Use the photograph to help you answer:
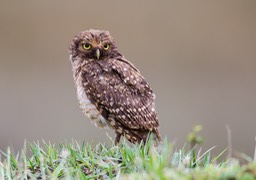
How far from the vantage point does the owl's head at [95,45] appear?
3730 mm

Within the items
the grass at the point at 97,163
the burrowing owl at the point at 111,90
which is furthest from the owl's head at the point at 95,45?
the grass at the point at 97,163

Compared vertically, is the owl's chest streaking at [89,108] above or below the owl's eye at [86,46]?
below

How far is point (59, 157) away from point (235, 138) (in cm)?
360

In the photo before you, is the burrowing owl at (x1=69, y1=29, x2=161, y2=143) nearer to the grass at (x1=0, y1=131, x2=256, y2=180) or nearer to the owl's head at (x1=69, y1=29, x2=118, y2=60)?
the owl's head at (x1=69, y1=29, x2=118, y2=60)

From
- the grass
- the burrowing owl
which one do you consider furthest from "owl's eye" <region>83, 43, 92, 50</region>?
the grass

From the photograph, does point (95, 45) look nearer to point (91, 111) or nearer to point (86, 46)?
point (86, 46)

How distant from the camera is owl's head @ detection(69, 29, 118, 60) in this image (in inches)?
147

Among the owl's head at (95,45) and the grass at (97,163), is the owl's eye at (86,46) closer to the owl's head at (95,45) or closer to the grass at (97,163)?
the owl's head at (95,45)

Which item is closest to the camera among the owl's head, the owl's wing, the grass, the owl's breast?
the grass

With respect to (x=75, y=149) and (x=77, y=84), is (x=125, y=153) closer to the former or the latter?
(x=75, y=149)

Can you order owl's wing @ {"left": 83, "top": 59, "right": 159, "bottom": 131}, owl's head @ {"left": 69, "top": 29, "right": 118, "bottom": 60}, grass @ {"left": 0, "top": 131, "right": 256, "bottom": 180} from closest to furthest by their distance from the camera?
grass @ {"left": 0, "top": 131, "right": 256, "bottom": 180} → owl's wing @ {"left": 83, "top": 59, "right": 159, "bottom": 131} → owl's head @ {"left": 69, "top": 29, "right": 118, "bottom": 60}

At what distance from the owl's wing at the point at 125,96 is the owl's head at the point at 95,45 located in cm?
9

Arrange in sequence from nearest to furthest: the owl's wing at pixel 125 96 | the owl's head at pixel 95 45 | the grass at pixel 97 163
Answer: the grass at pixel 97 163 < the owl's wing at pixel 125 96 < the owl's head at pixel 95 45

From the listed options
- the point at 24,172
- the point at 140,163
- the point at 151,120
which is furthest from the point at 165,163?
the point at 151,120
